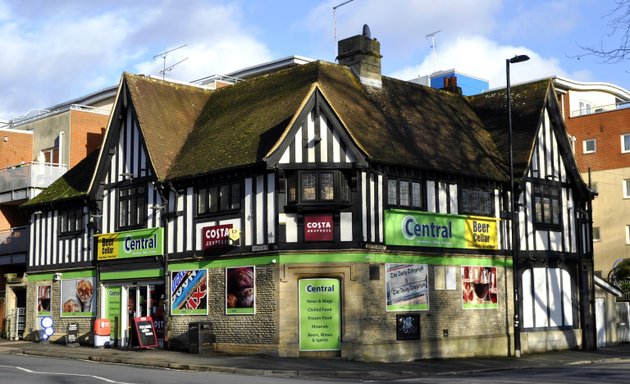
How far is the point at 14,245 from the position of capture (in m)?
42.8

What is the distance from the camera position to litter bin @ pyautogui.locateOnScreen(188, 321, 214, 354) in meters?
30.4

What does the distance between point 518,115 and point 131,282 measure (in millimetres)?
17748

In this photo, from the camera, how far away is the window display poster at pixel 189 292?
31.6 meters

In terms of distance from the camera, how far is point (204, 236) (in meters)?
31.7

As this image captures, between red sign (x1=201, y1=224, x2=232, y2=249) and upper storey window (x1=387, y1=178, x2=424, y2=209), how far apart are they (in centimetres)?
582

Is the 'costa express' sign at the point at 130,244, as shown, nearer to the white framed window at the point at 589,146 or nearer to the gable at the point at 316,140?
the gable at the point at 316,140

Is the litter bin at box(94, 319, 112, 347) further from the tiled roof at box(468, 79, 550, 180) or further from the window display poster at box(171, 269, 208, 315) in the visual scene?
the tiled roof at box(468, 79, 550, 180)

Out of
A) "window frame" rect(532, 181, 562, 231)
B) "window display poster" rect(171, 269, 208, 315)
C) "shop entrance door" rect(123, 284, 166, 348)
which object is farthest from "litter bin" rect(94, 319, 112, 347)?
"window frame" rect(532, 181, 562, 231)

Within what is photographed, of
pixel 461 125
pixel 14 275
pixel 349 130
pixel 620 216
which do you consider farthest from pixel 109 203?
pixel 620 216

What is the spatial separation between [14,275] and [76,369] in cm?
1986

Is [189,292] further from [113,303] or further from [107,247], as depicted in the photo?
[107,247]

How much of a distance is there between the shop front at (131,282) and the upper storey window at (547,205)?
15.3 meters

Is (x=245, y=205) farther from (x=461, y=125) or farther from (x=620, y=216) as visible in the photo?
(x=620, y=216)

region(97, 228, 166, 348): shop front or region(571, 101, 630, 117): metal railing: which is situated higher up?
region(571, 101, 630, 117): metal railing
